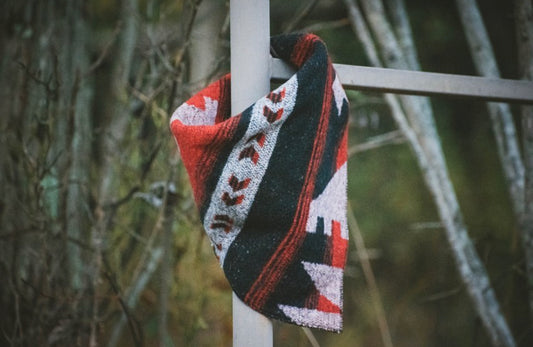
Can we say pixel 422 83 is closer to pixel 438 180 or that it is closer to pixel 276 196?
pixel 276 196

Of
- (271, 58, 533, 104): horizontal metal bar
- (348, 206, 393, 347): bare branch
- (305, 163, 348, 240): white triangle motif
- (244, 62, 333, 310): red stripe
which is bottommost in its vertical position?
(348, 206, 393, 347): bare branch

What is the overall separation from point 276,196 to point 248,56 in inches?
8.6

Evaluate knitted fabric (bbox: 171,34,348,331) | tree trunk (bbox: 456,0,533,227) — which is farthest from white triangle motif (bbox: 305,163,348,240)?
tree trunk (bbox: 456,0,533,227)

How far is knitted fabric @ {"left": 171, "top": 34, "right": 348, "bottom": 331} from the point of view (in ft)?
2.43

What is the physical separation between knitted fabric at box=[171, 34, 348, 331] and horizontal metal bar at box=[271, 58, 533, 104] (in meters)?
0.08

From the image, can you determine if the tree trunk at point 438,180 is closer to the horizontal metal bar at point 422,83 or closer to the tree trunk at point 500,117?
the tree trunk at point 500,117


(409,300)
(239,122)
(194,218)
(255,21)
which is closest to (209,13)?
(194,218)

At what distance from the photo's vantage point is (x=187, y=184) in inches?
62.4

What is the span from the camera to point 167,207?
4.66ft

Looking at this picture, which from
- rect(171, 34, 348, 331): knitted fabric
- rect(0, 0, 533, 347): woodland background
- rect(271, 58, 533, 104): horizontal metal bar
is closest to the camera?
rect(171, 34, 348, 331): knitted fabric

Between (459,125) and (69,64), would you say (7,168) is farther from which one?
(459,125)

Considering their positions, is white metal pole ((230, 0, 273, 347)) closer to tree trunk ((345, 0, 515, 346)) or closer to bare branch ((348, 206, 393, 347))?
tree trunk ((345, 0, 515, 346))

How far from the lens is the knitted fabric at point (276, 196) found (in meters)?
0.74

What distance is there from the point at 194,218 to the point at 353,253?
2.76 ft
